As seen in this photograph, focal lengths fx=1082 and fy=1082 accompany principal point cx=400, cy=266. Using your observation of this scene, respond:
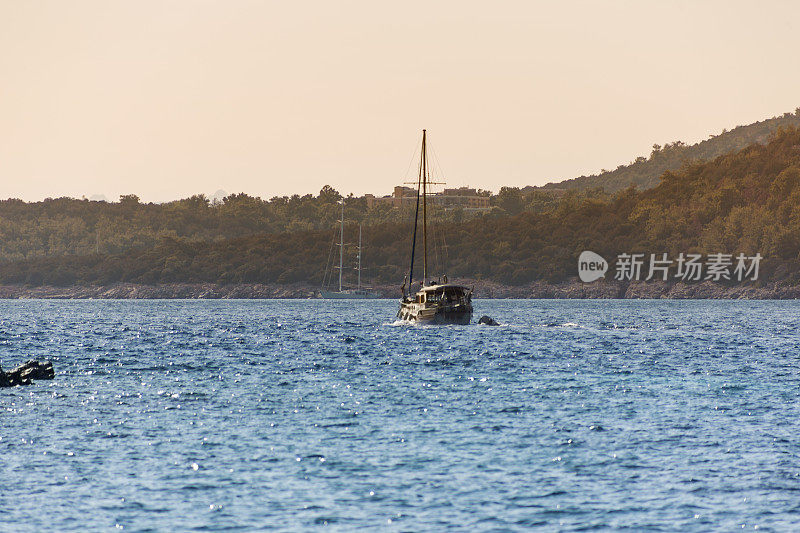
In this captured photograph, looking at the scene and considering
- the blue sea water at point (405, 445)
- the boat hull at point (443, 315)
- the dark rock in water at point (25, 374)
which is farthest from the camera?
the boat hull at point (443, 315)

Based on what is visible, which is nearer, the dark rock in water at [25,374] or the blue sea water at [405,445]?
the blue sea water at [405,445]

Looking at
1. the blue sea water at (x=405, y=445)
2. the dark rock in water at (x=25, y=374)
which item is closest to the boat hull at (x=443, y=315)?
the blue sea water at (x=405, y=445)

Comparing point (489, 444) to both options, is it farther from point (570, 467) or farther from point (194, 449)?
point (194, 449)

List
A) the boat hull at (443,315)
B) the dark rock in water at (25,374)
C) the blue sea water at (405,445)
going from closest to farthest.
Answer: the blue sea water at (405,445)
the dark rock in water at (25,374)
the boat hull at (443,315)

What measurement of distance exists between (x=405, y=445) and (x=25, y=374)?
86.2ft

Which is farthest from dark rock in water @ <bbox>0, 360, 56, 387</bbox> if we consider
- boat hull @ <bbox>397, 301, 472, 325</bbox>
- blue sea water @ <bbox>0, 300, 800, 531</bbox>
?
boat hull @ <bbox>397, 301, 472, 325</bbox>

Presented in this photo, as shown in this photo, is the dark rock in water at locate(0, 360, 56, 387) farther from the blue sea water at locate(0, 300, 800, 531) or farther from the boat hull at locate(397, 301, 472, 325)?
the boat hull at locate(397, 301, 472, 325)

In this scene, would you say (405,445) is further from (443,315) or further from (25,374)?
(443,315)

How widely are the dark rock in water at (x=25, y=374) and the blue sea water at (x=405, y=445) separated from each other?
23.2 inches

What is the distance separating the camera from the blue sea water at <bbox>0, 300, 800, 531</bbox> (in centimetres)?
2462

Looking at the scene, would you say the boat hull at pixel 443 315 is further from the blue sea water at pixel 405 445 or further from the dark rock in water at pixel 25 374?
the dark rock in water at pixel 25 374

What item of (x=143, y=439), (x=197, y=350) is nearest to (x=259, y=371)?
(x=197, y=350)

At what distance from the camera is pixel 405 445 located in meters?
33.4

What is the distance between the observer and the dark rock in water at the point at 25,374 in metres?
51.3
